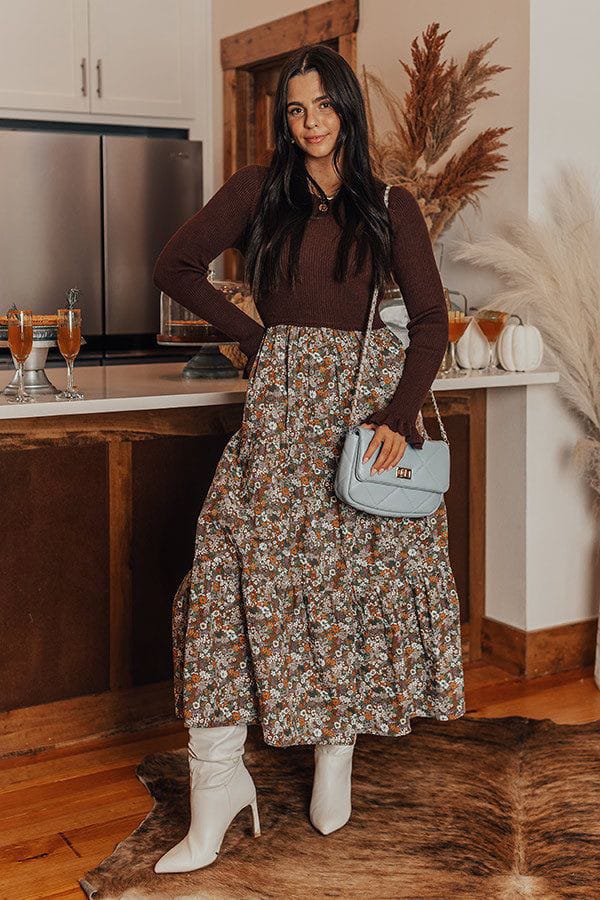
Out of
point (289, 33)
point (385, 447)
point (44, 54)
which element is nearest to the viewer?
point (385, 447)

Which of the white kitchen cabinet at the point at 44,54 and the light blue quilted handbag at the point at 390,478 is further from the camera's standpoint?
the white kitchen cabinet at the point at 44,54

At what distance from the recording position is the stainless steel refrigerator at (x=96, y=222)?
4.42 m

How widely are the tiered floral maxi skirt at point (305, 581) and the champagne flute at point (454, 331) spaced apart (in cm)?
83

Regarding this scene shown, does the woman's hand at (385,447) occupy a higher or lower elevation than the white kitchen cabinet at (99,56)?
lower

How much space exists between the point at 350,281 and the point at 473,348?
104cm

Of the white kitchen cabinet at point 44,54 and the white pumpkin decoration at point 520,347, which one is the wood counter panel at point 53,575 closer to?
the white pumpkin decoration at point 520,347

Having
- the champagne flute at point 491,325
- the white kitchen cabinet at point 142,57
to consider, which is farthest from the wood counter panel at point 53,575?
the white kitchen cabinet at point 142,57

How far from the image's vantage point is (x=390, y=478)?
2283 millimetres

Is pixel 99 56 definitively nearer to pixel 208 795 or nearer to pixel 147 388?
pixel 147 388

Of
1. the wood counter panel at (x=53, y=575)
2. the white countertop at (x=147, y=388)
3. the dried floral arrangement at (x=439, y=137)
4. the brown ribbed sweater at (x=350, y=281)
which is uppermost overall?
the dried floral arrangement at (x=439, y=137)

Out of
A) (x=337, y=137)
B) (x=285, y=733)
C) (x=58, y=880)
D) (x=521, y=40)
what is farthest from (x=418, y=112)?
(x=58, y=880)

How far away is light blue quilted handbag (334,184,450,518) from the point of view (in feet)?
7.36

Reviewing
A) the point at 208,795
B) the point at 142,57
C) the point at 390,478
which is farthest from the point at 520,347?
the point at 142,57

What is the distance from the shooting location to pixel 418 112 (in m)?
3.31
